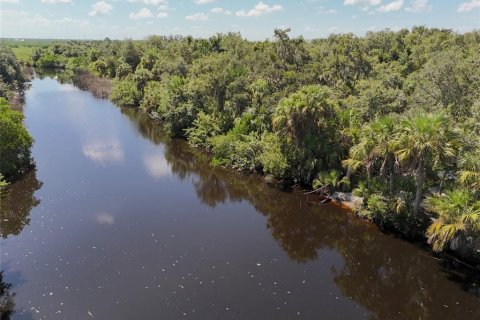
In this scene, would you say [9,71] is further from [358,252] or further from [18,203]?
[358,252]

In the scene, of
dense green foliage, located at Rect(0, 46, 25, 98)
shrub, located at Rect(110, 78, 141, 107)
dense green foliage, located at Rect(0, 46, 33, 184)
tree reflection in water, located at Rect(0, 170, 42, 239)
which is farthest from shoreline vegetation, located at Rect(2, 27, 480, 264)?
dense green foliage, located at Rect(0, 46, 25, 98)

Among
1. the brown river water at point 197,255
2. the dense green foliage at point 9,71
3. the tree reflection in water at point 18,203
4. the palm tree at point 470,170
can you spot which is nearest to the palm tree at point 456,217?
the palm tree at point 470,170

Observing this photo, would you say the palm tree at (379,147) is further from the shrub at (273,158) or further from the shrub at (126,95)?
the shrub at (126,95)

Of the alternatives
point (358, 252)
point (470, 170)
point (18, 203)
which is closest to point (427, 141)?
point (470, 170)

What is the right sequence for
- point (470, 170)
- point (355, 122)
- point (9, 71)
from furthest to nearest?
point (9, 71) → point (355, 122) → point (470, 170)

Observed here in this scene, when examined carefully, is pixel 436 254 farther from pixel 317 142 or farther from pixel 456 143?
pixel 317 142

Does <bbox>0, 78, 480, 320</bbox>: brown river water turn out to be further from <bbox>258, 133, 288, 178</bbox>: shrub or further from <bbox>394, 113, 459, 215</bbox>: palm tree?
<bbox>394, 113, 459, 215</bbox>: palm tree

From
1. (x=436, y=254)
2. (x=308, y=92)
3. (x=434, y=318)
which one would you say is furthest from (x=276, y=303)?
(x=308, y=92)
